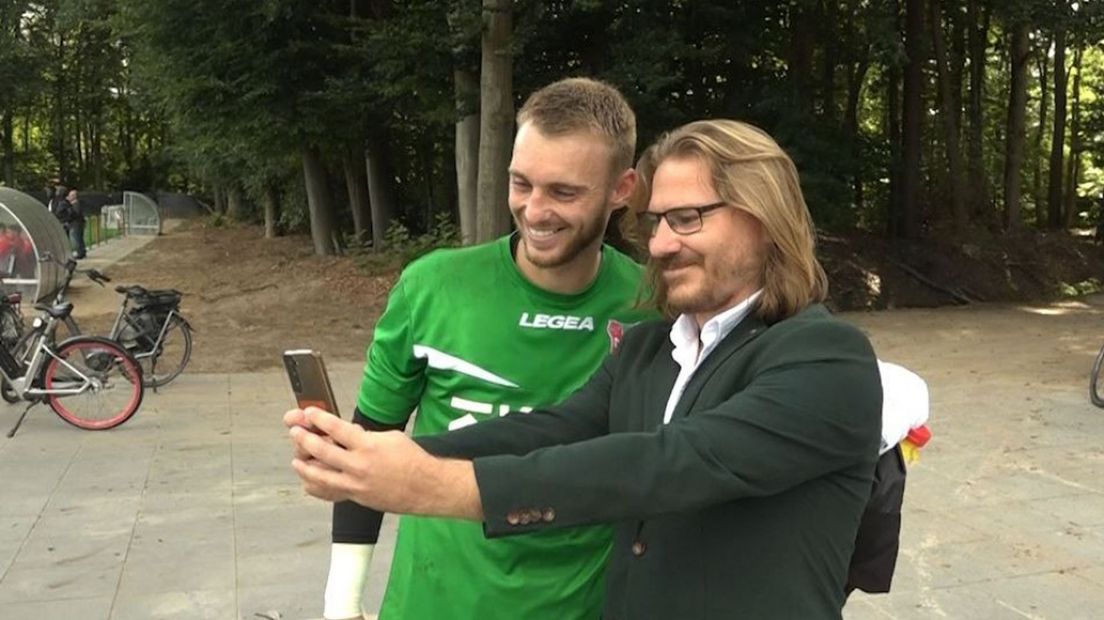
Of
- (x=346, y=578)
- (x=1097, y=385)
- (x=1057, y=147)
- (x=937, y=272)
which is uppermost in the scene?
(x=346, y=578)

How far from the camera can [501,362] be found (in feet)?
6.70

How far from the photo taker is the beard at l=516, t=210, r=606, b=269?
1.93m

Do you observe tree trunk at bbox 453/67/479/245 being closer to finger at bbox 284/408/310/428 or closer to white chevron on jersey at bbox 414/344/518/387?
white chevron on jersey at bbox 414/344/518/387

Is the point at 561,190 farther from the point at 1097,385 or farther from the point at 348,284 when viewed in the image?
the point at 348,284

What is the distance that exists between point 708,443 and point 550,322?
850mm

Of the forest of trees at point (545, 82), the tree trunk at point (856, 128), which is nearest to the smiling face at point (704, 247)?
the forest of trees at point (545, 82)

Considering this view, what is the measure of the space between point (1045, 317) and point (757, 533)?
16.4 meters

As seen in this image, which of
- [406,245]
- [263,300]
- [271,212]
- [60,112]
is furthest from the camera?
[60,112]

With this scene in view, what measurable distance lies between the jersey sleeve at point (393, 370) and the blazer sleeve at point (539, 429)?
0.42 m

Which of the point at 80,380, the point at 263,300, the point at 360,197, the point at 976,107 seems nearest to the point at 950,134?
the point at 976,107

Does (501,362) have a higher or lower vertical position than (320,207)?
higher

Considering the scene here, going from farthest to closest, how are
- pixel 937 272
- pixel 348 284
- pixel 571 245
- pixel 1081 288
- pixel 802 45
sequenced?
pixel 1081 288 < pixel 937 272 < pixel 802 45 < pixel 348 284 < pixel 571 245

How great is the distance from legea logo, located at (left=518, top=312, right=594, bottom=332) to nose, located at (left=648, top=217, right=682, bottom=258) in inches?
23.3

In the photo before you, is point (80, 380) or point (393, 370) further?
point (80, 380)
